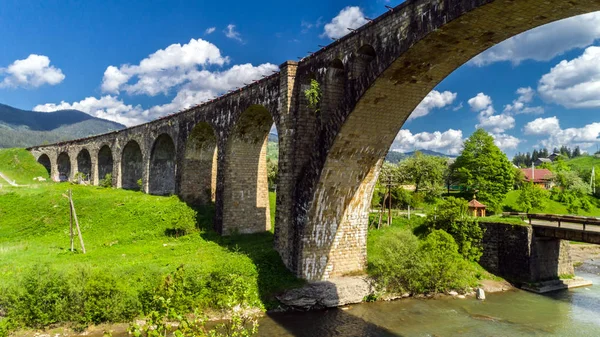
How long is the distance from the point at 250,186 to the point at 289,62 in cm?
827

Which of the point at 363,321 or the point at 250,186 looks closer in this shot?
the point at 363,321

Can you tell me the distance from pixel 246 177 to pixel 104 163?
94.7 feet

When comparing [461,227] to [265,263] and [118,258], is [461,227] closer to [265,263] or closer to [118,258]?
[265,263]

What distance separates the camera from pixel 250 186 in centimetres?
2228

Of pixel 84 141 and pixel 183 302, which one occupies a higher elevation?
pixel 84 141

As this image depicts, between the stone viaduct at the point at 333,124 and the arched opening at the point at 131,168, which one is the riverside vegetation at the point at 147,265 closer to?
the stone viaduct at the point at 333,124

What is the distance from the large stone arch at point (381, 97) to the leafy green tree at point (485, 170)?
2375cm

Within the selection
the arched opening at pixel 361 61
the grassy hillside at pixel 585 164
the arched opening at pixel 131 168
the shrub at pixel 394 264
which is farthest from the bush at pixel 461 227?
the grassy hillside at pixel 585 164

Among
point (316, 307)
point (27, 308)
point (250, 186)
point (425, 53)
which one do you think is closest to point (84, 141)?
point (250, 186)

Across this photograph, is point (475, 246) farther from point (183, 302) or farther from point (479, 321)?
point (183, 302)

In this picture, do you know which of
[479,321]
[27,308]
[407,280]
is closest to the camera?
[27,308]

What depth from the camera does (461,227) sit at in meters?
21.9

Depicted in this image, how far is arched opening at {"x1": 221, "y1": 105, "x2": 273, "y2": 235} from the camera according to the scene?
21500 mm

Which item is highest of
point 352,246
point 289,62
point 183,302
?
point 289,62
